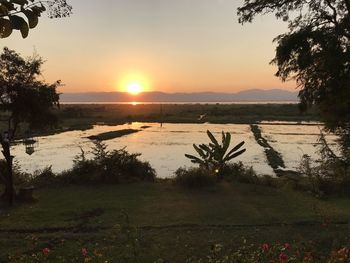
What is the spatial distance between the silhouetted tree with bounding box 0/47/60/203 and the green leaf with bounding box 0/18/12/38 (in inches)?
479

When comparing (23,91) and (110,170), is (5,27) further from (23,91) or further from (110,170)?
(110,170)

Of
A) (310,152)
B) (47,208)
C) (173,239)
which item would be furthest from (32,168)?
(310,152)

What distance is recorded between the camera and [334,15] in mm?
15695

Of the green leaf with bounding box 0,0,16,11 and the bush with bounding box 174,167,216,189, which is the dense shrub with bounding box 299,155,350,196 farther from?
the green leaf with bounding box 0,0,16,11

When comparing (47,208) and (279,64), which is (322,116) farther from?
(47,208)

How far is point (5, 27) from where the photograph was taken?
238 centimetres

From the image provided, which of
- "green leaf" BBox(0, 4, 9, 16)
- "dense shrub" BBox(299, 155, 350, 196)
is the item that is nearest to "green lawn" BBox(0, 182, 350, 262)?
"dense shrub" BBox(299, 155, 350, 196)

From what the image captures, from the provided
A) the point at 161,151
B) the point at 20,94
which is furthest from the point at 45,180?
the point at 161,151

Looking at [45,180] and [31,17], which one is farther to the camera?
[45,180]

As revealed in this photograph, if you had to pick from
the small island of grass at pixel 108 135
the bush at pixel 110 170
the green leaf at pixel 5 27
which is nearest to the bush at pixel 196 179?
the bush at pixel 110 170

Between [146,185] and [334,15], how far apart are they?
9.54 metres

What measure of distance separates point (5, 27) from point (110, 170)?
51.9ft

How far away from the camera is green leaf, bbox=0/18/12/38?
7.73ft

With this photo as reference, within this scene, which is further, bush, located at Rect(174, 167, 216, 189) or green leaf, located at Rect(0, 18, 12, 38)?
bush, located at Rect(174, 167, 216, 189)
